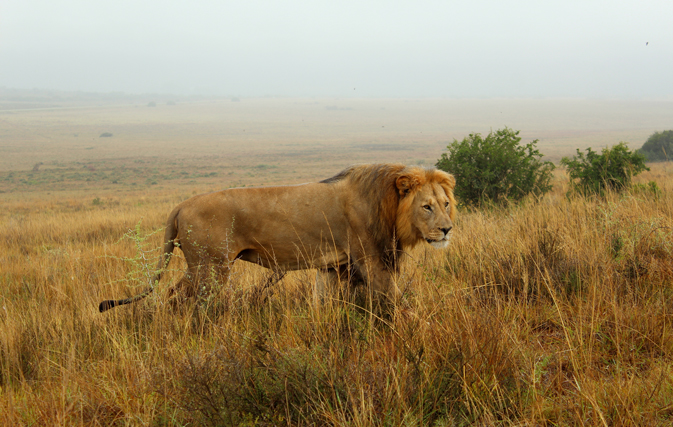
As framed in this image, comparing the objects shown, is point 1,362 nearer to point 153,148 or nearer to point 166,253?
point 166,253

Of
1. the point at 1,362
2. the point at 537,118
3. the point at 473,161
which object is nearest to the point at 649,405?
the point at 1,362

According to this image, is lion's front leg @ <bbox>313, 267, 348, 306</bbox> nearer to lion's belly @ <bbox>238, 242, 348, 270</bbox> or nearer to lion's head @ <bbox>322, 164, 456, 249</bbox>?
lion's belly @ <bbox>238, 242, 348, 270</bbox>

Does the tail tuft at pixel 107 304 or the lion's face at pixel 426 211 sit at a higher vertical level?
the lion's face at pixel 426 211

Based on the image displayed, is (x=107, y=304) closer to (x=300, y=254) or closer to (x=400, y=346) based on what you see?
(x=300, y=254)

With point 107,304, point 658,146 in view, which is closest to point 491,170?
point 107,304

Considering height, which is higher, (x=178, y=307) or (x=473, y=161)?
(x=473, y=161)

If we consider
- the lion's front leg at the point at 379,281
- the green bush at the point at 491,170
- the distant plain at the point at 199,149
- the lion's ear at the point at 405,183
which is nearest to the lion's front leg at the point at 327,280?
the lion's front leg at the point at 379,281

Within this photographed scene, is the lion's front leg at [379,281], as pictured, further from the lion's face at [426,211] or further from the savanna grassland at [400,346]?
the lion's face at [426,211]

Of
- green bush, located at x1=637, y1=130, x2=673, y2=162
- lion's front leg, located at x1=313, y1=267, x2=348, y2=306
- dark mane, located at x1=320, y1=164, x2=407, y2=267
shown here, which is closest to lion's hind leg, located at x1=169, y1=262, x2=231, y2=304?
lion's front leg, located at x1=313, y1=267, x2=348, y2=306

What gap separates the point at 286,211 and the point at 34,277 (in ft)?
14.5

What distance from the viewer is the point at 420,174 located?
439cm

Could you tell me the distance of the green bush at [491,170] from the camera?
10789 millimetres

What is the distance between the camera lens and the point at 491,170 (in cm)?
1094

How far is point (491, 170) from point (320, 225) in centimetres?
754
